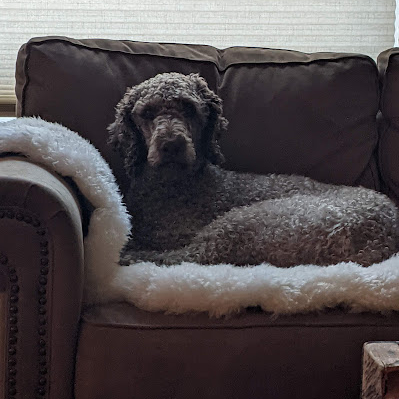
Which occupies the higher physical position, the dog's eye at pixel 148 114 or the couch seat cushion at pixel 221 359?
the dog's eye at pixel 148 114

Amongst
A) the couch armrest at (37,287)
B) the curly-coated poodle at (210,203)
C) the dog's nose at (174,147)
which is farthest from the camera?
the dog's nose at (174,147)

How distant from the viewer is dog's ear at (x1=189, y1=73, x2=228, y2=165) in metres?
1.94

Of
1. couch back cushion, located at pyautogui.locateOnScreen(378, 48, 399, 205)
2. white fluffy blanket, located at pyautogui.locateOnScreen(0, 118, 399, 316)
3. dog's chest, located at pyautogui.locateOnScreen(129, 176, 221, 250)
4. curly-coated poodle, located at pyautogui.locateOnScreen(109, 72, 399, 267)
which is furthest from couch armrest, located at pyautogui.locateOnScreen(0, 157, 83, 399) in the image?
couch back cushion, located at pyautogui.locateOnScreen(378, 48, 399, 205)

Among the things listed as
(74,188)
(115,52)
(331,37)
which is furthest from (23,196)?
(331,37)

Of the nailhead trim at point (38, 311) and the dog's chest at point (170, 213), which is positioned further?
the dog's chest at point (170, 213)

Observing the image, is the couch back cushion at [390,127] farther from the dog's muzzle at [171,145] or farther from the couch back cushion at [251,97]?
the dog's muzzle at [171,145]

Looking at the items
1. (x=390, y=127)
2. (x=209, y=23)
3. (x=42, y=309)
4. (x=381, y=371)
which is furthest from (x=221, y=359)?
(x=209, y=23)

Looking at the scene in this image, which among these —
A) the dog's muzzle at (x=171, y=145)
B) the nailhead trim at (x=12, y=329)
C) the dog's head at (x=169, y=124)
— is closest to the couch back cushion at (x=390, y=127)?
the dog's head at (x=169, y=124)

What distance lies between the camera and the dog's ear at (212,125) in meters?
1.94

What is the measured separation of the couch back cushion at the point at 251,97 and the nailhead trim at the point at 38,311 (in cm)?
69

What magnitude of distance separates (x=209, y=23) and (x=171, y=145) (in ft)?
3.51

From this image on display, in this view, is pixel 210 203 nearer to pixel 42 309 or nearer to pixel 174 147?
pixel 174 147

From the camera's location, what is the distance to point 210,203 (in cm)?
190

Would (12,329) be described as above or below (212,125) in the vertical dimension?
below
